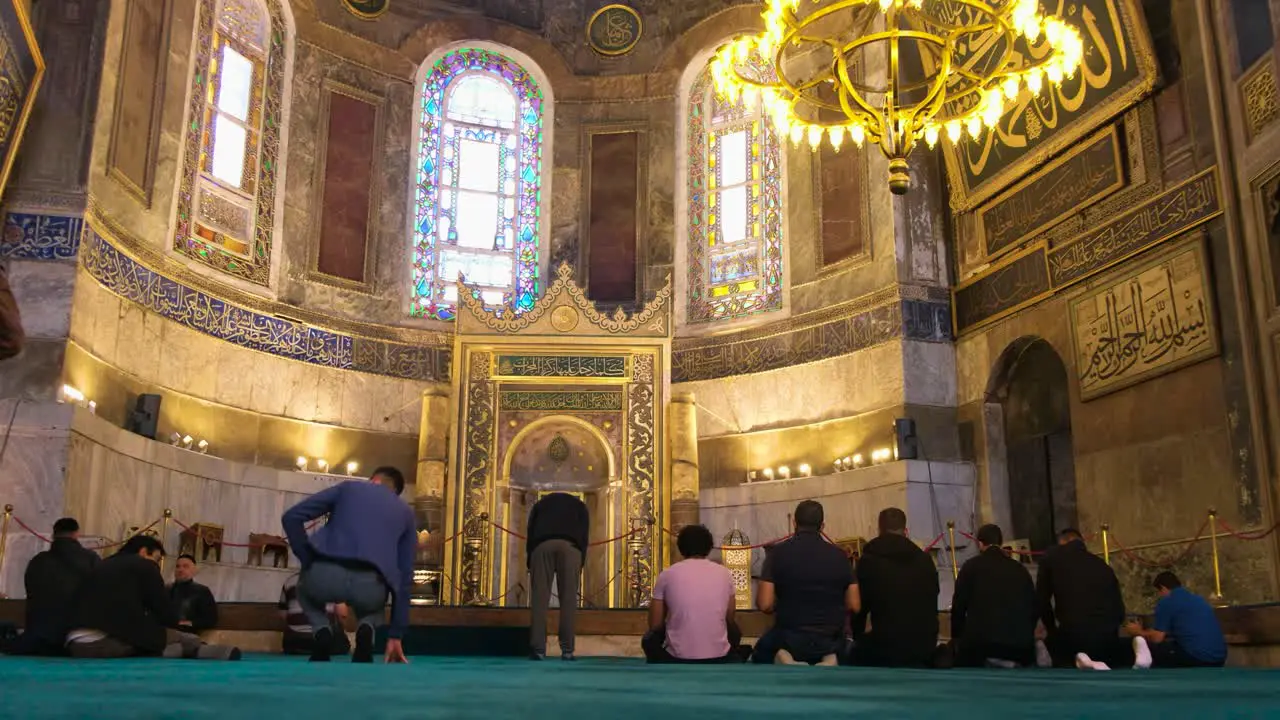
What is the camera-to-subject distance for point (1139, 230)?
9.27 metres

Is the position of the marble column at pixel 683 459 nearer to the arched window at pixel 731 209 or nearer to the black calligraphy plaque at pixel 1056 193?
the arched window at pixel 731 209

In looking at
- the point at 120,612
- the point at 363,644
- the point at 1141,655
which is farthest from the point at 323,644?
the point at 1141,655

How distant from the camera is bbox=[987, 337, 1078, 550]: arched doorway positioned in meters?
10.5

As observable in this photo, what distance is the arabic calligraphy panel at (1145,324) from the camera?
8.57m

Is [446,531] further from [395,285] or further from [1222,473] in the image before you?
[1222,473]

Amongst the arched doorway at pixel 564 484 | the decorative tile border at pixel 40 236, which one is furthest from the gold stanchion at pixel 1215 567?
the decorative tile border at pixel 40 236

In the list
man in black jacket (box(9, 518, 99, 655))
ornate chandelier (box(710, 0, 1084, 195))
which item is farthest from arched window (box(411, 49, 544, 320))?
man in black jacket (box(9, 518, 99, 655))

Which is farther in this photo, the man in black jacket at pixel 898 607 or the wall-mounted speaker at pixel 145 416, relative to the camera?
the wall-mounted speaker at pixel 145 416

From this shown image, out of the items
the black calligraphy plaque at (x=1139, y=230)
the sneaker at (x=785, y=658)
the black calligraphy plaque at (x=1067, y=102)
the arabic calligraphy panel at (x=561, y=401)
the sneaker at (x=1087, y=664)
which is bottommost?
the sneaker at (x=1087, y=664)

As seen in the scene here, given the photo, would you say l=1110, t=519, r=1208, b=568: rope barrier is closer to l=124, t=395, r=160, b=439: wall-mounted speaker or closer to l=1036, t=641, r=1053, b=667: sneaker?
l=1036, t=641, r=1053, b=667: sneaker

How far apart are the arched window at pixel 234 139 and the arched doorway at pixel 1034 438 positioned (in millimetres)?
7462

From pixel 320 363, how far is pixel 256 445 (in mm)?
1175

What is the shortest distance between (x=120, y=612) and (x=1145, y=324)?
7649mm

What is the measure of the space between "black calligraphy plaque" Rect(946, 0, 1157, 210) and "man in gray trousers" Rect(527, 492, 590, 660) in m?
6.01
